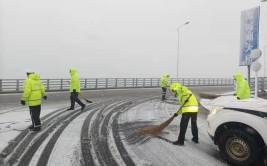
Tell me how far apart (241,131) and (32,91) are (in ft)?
19.3

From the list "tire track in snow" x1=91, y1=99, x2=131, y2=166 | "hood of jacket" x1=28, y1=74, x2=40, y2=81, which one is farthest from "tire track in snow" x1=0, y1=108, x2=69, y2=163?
"tire track in snow" x1=91, y1=99, x2=131, y2=166

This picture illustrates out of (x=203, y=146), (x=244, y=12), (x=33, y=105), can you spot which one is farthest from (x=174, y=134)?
(x=244, y=12)

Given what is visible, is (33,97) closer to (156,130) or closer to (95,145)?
(95,145)

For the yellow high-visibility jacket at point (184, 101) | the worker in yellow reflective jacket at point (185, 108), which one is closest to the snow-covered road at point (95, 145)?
the worker in yellow reflective jacket at point (185, 108)

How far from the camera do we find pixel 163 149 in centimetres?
705

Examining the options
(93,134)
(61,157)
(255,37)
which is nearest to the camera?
(61,157)

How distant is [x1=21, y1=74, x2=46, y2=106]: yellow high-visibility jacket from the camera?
28.6 feet

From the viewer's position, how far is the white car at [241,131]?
18.6 feet

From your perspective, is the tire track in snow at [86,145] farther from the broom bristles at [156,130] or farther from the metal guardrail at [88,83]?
the metal guardrail at [88,83]

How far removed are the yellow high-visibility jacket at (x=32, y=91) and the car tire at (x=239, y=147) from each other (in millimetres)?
5379

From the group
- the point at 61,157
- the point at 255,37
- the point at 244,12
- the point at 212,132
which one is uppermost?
the point at 244,12

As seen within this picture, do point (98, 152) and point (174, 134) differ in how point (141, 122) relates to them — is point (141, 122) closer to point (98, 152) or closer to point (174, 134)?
point (174, 134)

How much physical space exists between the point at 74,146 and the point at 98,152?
2.67 feet

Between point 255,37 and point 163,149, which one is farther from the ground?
point 255,37
